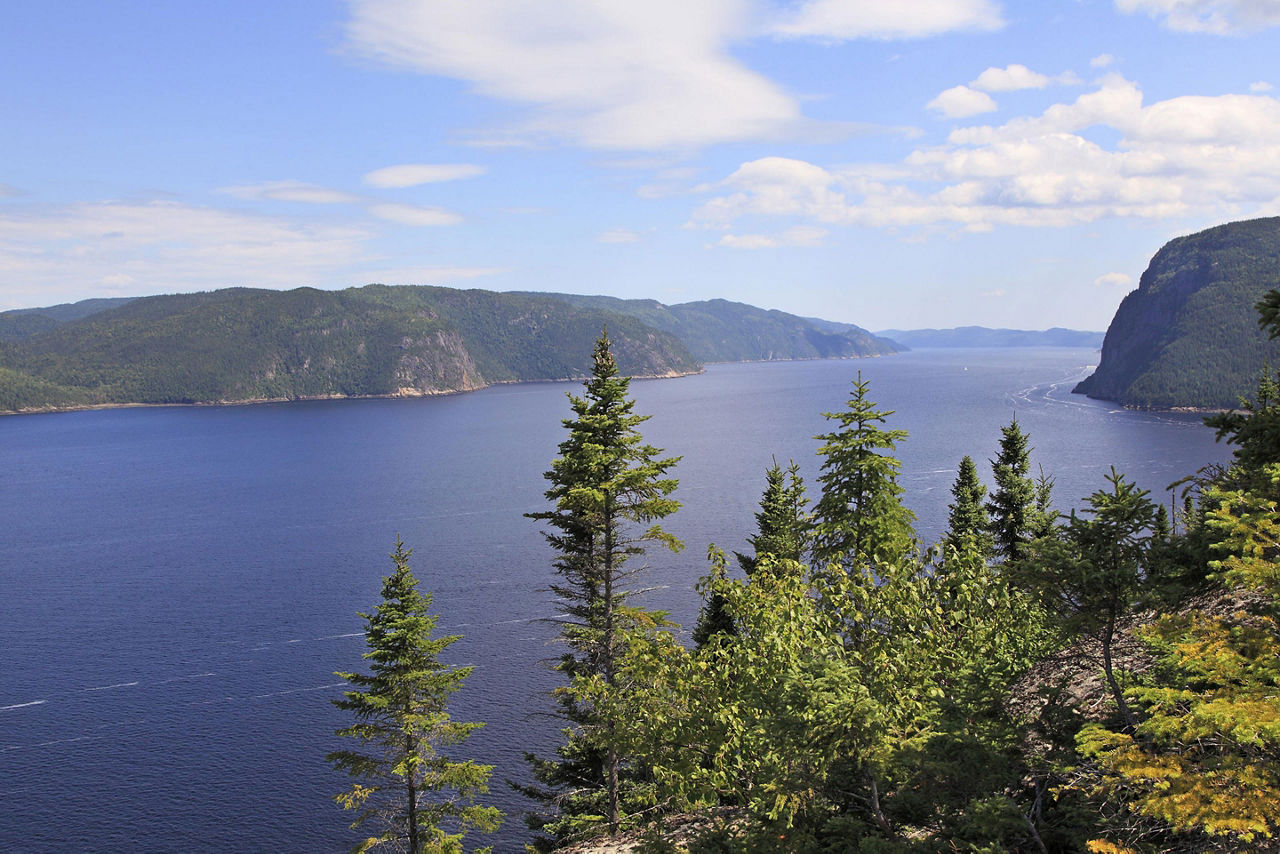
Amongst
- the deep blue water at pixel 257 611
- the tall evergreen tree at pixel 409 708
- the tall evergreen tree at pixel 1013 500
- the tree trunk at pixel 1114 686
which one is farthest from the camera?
the deep blue water at pixel 257 611

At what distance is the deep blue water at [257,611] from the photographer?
52625 mm

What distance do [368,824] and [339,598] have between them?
131ft

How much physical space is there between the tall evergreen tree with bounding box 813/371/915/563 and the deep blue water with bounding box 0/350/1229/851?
14.1 meters

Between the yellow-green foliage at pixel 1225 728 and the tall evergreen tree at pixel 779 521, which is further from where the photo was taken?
the tall evergreen tree at pixel 779 521

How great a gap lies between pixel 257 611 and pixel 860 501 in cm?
7457

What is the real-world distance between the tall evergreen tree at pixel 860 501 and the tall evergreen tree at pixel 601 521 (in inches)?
209

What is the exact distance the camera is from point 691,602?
78.8 m

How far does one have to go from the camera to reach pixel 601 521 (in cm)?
2941

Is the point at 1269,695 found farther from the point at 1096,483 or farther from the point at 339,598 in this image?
the point at 1096,483

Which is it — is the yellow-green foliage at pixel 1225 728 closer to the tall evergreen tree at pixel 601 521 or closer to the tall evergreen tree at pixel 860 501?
the tall evergreen tree at pixel 860 501

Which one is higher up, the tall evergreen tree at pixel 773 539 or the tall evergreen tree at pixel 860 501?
the tall evergreen tree at pixel 860 501

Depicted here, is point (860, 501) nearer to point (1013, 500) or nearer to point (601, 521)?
point (601, 521)

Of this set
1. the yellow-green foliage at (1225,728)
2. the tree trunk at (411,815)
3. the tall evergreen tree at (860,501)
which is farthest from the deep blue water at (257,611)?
the yellow-green foliage at (1225,728)

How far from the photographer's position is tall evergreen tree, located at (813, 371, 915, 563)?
25.6 meters
